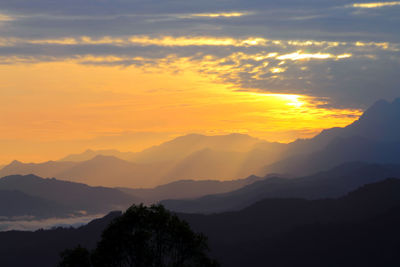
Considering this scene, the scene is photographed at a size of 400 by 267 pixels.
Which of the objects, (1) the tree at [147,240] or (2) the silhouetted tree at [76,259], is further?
(2) the silhouetted tree at [76,259]

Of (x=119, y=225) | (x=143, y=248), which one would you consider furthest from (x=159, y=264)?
(x=119, y=225)

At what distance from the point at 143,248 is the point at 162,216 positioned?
604cm

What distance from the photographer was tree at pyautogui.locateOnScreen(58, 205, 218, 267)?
83.8 m

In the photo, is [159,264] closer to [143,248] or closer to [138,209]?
[143,248]

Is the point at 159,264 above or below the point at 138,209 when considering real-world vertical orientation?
below

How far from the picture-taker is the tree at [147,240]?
8381 centimetres

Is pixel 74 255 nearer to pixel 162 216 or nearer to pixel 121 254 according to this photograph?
pixel 121 254

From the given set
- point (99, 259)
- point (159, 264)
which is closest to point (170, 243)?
point (159, 264)

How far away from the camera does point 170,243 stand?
8475 cm

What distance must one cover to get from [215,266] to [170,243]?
821 cm

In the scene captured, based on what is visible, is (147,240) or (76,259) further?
(147,240)

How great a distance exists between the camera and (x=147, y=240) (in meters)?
84.4

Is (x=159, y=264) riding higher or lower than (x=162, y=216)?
lower

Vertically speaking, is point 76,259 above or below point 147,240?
below
